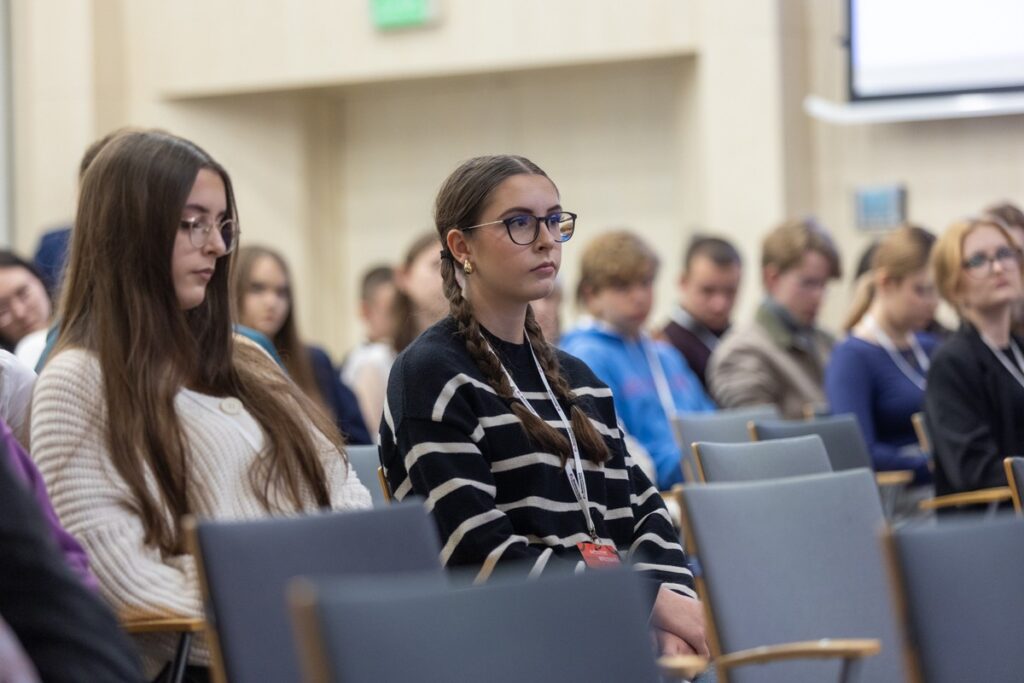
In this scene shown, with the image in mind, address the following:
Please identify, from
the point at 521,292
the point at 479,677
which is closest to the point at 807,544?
the point at 521,292

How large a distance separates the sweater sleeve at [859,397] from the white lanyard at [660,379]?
557mm

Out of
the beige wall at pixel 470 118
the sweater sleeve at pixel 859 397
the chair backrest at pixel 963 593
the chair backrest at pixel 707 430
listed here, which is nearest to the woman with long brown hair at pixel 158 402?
the chair backrest at pixel 963 593

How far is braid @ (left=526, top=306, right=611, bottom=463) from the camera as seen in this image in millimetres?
2918

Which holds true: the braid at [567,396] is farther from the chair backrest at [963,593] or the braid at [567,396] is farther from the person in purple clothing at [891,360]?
the person in purple clothing at [891,360]

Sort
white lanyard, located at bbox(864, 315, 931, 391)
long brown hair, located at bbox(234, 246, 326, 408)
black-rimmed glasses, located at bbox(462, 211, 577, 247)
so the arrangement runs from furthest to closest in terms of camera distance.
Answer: white lanyard, located at bbox(864, 315, 931, 391)
long brown hair, located at bbox(234, 246, 326, 408)
black-rimmed glasses, located at bbox(462, 211, 577, 247)

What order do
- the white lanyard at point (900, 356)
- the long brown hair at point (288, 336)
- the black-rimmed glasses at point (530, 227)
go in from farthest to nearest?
the white lanyard at point (900, 356) < the long brown hair at point (288, 336) < the black-rimmed glasses at point (530, 227)

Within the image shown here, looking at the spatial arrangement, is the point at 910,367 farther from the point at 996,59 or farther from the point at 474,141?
the point at 474,141

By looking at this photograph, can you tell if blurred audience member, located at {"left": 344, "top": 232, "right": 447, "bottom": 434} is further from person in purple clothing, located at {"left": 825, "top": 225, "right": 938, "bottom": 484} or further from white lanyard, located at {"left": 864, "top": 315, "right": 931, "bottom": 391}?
white lanyard, located at {"left": 864, "top": 315, "right": 931, "bottom": 391}

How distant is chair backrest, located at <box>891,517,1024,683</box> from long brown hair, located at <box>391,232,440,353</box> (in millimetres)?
2948

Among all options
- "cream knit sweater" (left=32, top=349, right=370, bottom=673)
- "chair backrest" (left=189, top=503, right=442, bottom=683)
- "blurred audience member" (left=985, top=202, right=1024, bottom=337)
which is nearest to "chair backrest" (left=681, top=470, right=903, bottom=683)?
"chair backrest" (left=189, top=503, right=442, bottom=683)

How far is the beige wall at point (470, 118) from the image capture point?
812 cm

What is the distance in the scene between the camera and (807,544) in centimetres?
293

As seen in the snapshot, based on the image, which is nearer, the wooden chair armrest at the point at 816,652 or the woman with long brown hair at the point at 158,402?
the wooden chair armrest at the point at 816,652

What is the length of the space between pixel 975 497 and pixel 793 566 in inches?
60.4
